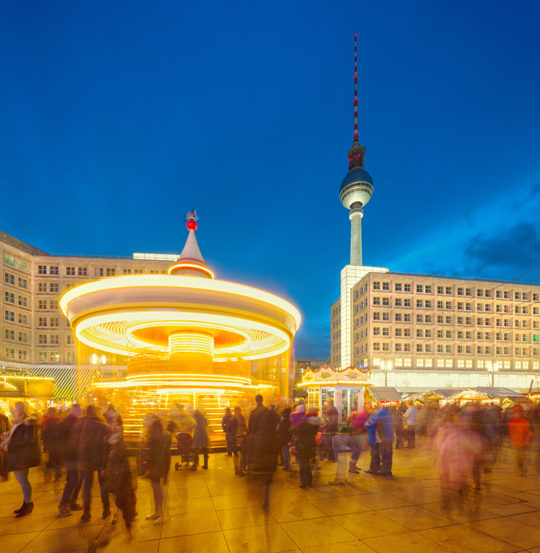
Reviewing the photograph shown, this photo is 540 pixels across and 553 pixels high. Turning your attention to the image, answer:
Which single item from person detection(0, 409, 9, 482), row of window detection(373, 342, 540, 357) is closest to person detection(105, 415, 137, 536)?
person detection(0, 409, 9, 482)

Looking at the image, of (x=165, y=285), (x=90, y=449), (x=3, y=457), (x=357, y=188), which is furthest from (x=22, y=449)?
(x=357, y=188)

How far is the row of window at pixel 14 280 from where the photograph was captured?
187 ft

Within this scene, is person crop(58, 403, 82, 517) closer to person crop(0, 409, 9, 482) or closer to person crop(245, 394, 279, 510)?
person crop(0, 409, 9, 482)

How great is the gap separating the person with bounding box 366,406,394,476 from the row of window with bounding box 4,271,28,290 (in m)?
61.5

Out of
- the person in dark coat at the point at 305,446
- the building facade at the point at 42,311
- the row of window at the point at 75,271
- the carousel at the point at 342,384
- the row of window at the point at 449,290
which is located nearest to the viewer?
the person in dark coat at the point at 305,446

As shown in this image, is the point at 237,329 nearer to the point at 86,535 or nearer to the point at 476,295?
the point at 86,535

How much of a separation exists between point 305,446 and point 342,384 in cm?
2192

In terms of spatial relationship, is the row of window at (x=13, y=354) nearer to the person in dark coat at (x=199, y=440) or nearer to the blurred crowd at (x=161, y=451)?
the blurred crowd at (x=161, y=451)

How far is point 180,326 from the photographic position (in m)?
16.9

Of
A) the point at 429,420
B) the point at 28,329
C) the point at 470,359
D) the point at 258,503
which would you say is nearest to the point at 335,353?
the point at 470,359

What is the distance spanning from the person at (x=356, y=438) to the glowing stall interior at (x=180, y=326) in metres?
4.15

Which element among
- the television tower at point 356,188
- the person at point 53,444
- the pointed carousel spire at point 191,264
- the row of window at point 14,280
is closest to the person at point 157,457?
the person at point 53,444

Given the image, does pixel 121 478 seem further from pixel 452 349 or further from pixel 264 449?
pixel 452 349

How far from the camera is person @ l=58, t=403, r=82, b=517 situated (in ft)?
21.5
